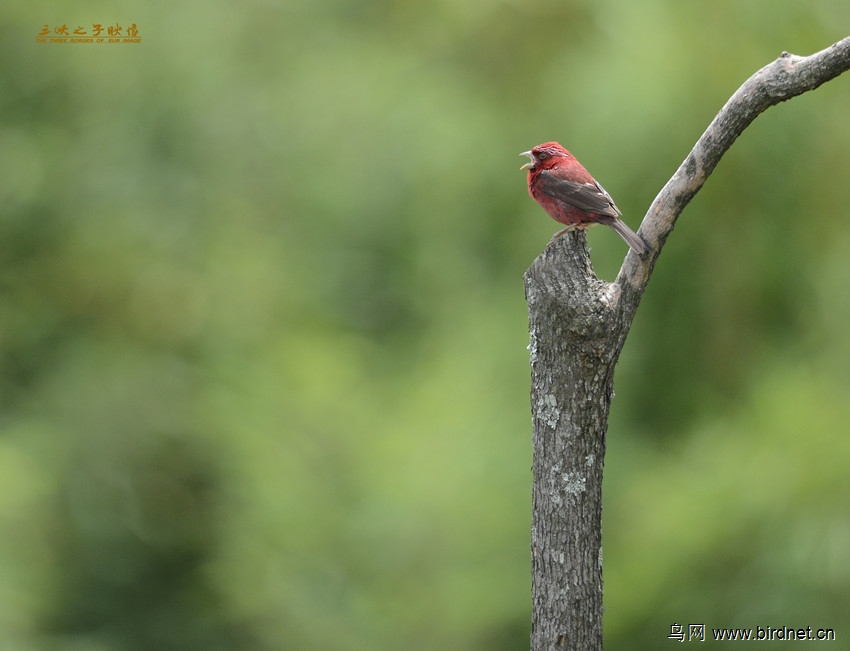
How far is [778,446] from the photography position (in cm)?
423

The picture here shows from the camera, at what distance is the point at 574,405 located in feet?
8.05

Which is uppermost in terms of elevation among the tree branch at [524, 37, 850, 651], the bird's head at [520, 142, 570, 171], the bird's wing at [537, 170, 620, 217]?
the bird's head at [520, 142, 570, 171]

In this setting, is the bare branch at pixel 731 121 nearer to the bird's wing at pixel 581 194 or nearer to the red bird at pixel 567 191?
the red bird at pixel 567 191

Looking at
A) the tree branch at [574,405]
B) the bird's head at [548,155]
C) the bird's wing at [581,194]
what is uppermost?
the bird's head at [548,155]

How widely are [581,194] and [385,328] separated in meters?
4.18

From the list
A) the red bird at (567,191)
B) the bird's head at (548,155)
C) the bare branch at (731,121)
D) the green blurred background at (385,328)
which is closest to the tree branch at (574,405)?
the bare branch at (731,121)

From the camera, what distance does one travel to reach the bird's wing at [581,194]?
10.2 feet

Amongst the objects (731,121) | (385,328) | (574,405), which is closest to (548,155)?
(731,121)

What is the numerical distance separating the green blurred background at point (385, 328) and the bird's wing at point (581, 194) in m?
1.70

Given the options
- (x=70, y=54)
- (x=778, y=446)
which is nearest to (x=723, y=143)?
(x=778, y=446)

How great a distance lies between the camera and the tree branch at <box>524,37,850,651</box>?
95.7 inches

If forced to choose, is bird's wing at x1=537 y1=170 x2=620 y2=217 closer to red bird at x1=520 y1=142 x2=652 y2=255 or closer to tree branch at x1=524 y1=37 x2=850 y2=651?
red bird at x1=520 y1=142 x2=652 y2=255

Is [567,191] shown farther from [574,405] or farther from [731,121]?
[574,405]

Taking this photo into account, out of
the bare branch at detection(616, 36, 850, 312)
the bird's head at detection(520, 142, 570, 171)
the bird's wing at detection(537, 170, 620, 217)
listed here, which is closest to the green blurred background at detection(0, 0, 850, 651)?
the bird's head at detection(520, 142, 570, 171)
